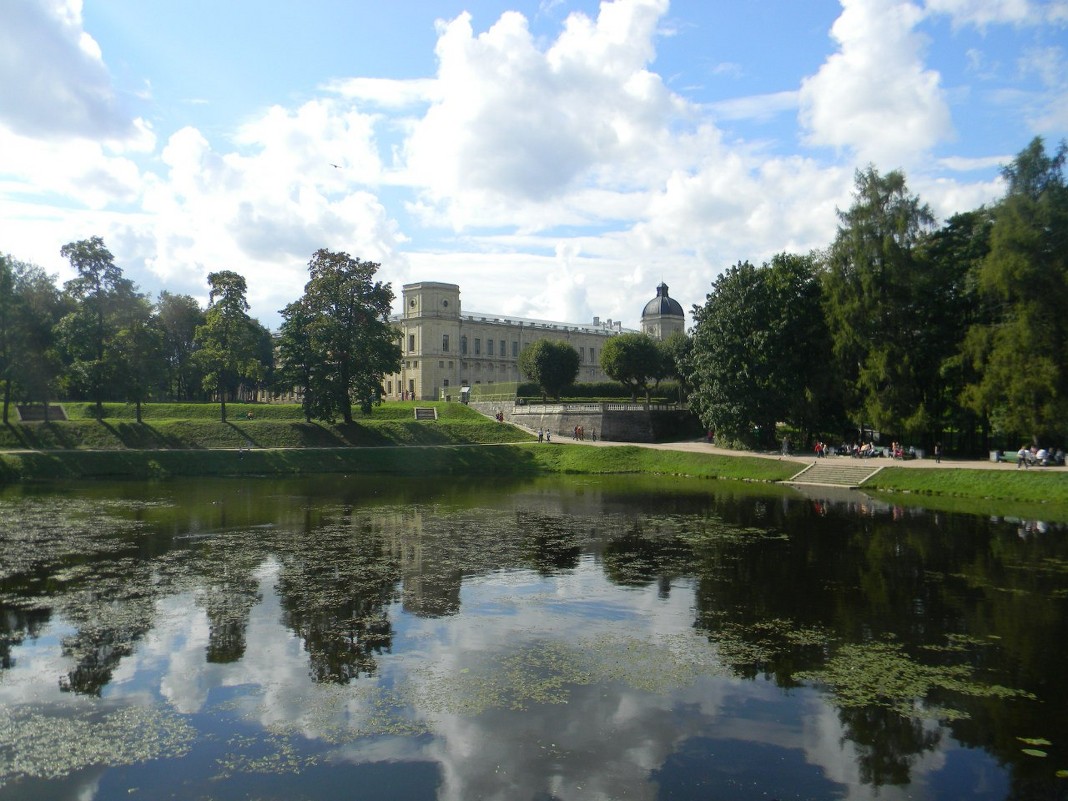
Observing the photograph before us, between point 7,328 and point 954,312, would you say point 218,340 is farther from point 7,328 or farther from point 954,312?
point 954,312

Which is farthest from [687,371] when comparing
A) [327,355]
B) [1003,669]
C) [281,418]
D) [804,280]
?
[1003,669]

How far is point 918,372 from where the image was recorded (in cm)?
4278

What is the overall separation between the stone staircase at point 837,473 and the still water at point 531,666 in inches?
606

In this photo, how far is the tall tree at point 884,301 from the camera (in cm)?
Answer: 4131

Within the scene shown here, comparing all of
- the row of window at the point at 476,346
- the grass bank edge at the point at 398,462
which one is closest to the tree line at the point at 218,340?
the grass bank edge at the point at 398,462

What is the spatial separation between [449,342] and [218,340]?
41.2m

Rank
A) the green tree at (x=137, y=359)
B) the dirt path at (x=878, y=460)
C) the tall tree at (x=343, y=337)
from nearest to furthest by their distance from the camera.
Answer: the dirt path at (x=878, y=460)
the green tree at (x=137, y=359)
the tall tree at (x=343, y=337)

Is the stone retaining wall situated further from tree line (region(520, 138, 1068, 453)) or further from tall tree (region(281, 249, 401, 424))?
tall tree (region(281, 249, 401, 424))

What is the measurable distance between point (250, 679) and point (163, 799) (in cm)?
326

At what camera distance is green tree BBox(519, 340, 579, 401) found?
74.2 meters

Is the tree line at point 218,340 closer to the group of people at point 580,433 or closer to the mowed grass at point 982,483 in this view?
the group of people at point 580,433

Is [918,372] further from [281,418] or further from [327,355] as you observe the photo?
[281,418]

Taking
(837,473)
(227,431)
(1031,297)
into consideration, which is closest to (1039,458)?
(1031,297)

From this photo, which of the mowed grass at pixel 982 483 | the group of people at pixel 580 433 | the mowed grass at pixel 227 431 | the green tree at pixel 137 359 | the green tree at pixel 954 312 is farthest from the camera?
the group of people at pixel 580 433
